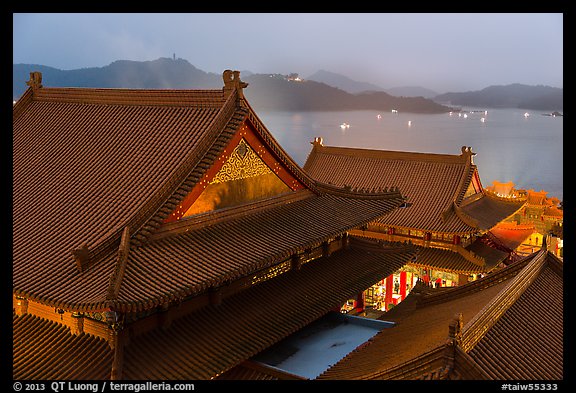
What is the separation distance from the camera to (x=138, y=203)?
12.2 metres

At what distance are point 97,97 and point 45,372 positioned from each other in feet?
32.1

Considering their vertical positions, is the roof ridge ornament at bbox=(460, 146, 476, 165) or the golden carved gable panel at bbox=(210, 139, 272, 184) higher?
the golden carved gable panel at bbox=(210, 139, 272, 184)

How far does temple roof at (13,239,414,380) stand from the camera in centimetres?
1045

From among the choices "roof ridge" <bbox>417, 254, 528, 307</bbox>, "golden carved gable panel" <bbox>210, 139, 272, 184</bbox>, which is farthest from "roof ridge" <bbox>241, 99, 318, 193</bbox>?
"roof ridge" <bbox>417, 254, 528, 307</bbox>

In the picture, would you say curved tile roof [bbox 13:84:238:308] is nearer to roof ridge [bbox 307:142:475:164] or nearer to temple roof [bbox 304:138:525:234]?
temple roof [bbox 304:138:525:234]

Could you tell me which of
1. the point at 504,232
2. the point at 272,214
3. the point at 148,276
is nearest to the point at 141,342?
the point at 148,276

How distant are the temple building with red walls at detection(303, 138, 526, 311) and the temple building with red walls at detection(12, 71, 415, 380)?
1044 cm

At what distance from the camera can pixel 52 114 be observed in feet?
57.7

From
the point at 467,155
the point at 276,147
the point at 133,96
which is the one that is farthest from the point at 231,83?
the point at 467,155

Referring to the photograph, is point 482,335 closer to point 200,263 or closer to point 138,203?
point 200,263

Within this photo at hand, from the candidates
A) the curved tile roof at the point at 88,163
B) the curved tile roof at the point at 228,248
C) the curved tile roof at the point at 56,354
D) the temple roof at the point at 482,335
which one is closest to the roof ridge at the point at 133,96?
the curved tile roof at the point at 88,163

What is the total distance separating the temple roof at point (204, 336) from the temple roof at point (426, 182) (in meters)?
14.0

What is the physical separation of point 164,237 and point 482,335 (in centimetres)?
728

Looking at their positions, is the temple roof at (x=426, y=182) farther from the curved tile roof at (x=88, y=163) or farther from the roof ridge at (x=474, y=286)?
the curved tile roof at (x=88, y=163)
